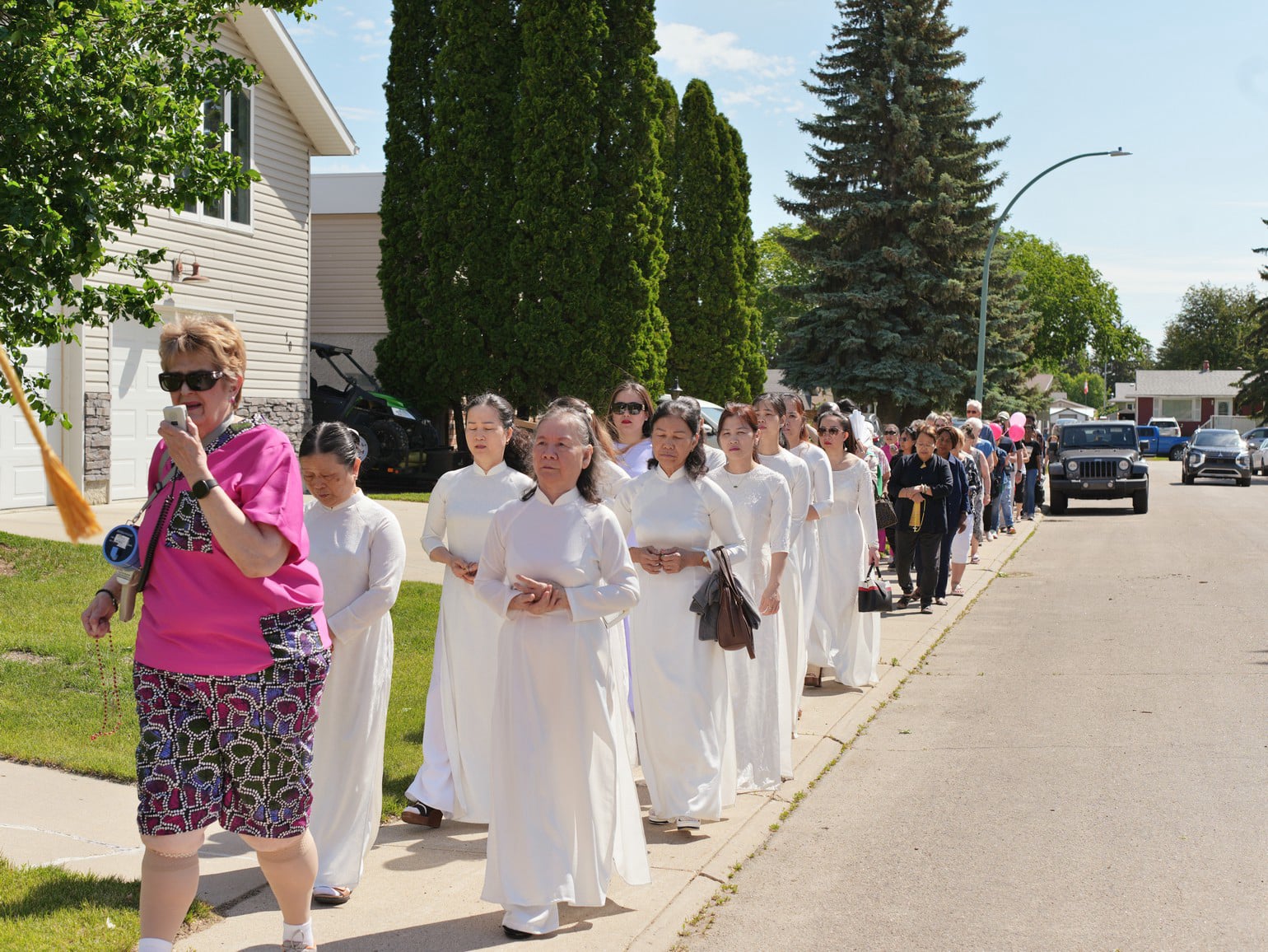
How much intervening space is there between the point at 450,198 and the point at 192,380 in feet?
67.9

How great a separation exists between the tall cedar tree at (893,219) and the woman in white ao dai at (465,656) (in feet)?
110

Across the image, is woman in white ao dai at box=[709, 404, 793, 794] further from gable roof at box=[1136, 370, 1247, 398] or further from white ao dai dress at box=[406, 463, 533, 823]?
gable roof at box=[1136, 370, 1247, 398]

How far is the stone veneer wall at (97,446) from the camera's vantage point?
55.6 feet

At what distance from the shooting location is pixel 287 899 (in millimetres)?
3992

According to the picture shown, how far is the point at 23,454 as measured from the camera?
1612 centimetres

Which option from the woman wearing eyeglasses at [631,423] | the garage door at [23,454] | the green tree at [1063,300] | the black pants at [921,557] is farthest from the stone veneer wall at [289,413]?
the green tree at [1063,300]

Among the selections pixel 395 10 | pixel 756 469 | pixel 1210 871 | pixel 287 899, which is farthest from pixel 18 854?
pixel 395 10

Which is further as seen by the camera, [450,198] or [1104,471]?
[1104,471]

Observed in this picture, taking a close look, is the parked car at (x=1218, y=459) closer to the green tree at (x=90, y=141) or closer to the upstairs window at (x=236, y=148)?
the upstairs window at (x=236, y=148)

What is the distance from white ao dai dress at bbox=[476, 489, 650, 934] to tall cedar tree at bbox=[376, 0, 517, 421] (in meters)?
19.5

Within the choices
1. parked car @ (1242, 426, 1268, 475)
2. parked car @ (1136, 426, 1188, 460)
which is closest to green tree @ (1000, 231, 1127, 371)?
parked car @ (1136, 426, 1188, 460)

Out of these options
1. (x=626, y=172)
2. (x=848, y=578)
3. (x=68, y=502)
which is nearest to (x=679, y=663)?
(x=68, y=502)

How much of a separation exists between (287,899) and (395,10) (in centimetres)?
2298

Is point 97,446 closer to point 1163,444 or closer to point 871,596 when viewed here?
point 871,596
